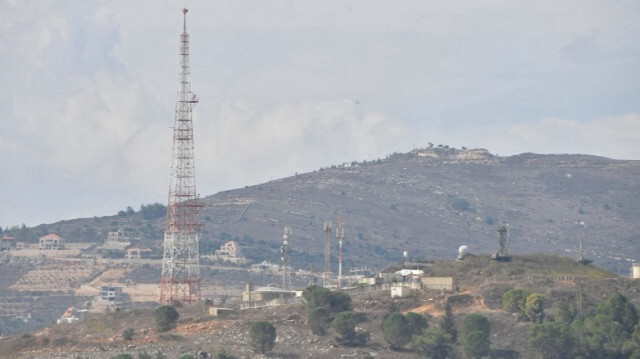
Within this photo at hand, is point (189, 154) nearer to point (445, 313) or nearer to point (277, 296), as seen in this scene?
point (277, 296)

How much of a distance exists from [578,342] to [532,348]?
4.08 meters

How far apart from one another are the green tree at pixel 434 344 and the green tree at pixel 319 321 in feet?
31.0

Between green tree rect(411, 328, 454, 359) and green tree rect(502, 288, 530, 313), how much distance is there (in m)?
10.7

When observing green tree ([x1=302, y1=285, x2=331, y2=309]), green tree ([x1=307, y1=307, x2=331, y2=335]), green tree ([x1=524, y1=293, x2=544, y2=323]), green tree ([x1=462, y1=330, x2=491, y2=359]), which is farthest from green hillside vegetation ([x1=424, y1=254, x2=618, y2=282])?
green tree ([x1=462, y1=330, x2=491, y2=359])

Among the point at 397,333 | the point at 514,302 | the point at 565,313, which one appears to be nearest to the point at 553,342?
the point at 565,313

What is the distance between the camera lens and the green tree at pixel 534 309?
519ft

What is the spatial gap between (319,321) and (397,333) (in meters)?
8.59

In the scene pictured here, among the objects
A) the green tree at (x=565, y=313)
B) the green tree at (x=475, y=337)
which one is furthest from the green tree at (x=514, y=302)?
the green tree at (x=475, y=337)

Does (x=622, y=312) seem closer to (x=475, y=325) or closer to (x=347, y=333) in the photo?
(x=475, y=325)

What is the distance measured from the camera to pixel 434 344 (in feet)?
495

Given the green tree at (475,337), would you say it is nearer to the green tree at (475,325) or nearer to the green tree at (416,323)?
the green tree at (475,325)

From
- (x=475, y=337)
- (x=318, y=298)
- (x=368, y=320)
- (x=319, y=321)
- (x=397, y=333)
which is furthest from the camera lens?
(x=318, y=298)

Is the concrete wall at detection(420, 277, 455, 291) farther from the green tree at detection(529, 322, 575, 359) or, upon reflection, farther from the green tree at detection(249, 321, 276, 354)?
the green tree at detection(249, 321, 276, 354)

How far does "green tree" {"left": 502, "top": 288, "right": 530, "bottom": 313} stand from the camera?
16038 centimetres
